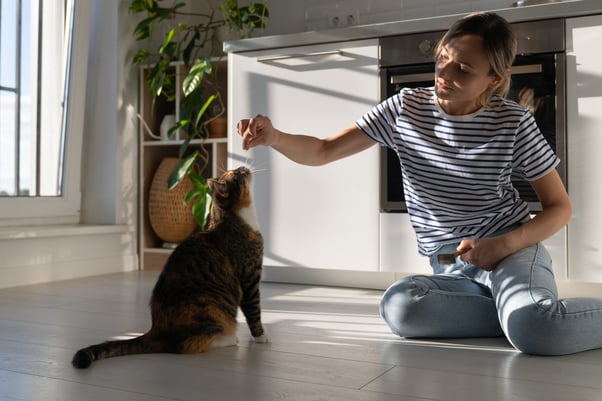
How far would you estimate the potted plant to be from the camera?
3.46 metres

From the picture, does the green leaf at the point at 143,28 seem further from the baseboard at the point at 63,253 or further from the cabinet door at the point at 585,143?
the cabinet door at the point at 585,143

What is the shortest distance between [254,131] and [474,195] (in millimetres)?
655

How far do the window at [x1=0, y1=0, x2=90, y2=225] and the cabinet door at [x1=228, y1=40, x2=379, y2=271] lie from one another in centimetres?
106

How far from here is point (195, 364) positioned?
156cm

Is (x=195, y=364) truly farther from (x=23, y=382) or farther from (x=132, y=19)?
(x=132, y=19)

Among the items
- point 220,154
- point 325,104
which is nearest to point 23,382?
point 325,104

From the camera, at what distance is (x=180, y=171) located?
3512 millimetres

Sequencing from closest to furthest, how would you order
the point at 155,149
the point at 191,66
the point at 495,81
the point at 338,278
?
the point at 495,81, the point at 338,278, the point at 191,66, the point at 155,149

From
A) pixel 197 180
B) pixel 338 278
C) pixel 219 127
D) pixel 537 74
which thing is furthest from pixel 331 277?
pixel 537 74

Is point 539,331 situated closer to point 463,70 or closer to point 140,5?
point 463,70

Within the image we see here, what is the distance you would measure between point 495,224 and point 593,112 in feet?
2.80

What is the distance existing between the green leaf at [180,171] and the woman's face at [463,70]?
6.38ft

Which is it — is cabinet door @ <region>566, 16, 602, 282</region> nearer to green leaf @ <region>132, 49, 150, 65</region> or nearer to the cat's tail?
the cat's tail

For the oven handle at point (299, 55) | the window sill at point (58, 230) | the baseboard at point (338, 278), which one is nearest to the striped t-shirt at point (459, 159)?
the oven handle at point (299, 55)
